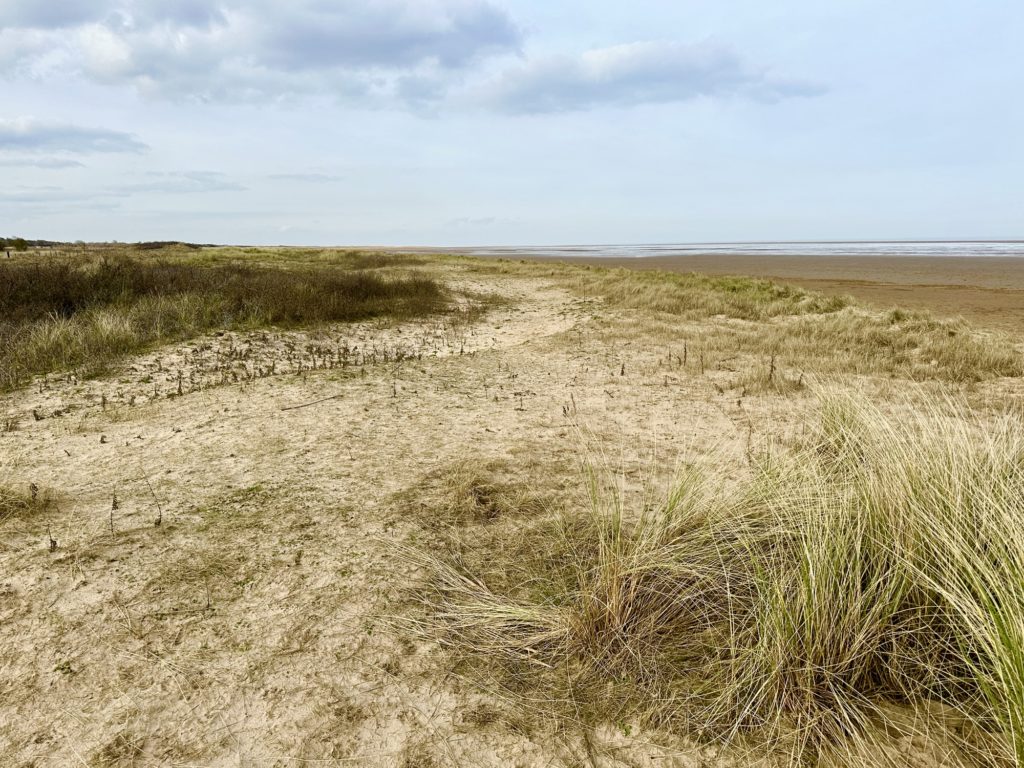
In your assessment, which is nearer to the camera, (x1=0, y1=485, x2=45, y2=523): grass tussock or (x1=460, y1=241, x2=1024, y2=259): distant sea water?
(x1=0, y1=485, x2=45, y2=523): grass tussock

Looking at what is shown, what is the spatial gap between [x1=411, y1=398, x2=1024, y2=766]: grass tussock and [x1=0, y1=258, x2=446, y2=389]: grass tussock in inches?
295

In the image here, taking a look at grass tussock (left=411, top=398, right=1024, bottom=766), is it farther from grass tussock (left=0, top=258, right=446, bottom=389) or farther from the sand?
the sand

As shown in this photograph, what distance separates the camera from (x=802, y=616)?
253cm

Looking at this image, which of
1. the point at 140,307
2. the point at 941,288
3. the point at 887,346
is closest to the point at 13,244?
the point at 140,307

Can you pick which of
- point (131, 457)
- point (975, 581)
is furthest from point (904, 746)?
point (131, 457)

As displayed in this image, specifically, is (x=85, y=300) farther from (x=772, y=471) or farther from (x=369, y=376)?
(x=772, y=471)

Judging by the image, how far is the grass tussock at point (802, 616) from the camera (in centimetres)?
226

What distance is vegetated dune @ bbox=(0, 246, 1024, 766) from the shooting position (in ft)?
7.60

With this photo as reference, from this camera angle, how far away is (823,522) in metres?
2.76

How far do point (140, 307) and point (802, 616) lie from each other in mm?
12074

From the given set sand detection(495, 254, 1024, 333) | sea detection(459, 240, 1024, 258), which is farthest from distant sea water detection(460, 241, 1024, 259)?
sand detection(495, 254, 1024, 333)

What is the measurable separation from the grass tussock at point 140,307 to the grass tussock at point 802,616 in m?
7.50

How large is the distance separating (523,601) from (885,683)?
1.58 m

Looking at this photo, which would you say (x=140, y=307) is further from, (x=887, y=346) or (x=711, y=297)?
(x=887, y=346)
